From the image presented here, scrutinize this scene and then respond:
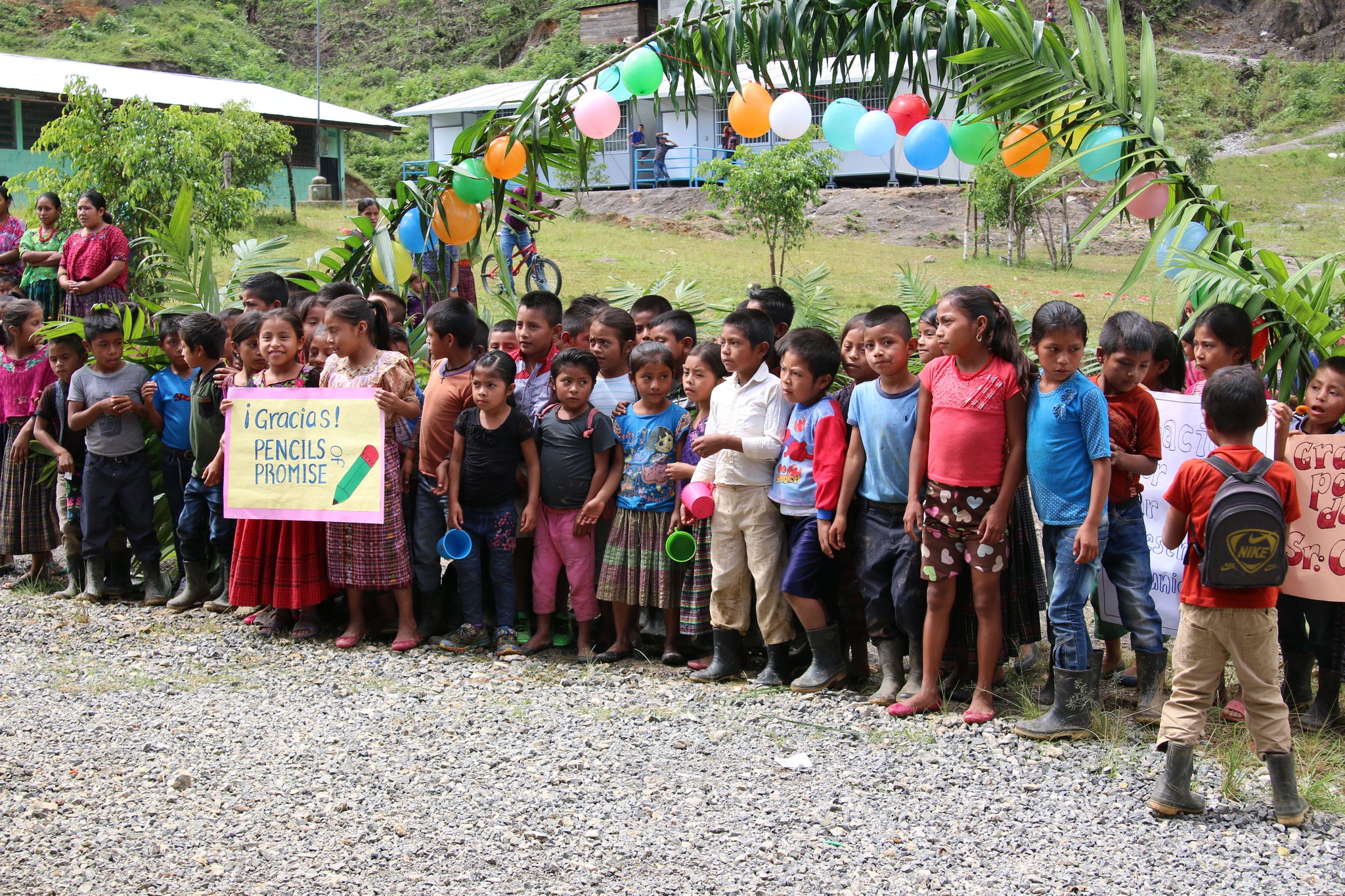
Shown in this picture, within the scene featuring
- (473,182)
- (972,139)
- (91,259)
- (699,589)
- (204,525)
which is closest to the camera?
(699,589)

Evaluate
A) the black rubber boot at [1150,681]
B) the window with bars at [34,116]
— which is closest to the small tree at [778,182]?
the black rubber boot at [1150,681]

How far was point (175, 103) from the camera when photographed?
22.6 m

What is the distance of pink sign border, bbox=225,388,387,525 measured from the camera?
5188 mm

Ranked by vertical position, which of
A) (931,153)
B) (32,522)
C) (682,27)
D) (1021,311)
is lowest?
(32,522)

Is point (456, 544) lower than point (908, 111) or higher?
lower

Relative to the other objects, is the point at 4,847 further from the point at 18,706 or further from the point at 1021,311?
the point at 1021,311

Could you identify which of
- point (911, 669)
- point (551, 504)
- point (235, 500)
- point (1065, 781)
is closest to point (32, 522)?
point (235, 500)

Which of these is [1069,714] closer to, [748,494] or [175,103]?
[748,494]

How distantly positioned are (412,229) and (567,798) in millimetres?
4087

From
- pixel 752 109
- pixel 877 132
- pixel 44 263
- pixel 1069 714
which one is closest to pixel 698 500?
pixel 1069 714

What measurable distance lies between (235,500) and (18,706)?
4.35 ft

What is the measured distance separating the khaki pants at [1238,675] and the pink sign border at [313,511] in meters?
3.37

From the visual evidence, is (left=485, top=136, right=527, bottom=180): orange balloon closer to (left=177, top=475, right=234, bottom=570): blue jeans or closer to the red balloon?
(left=177, top=475, right=234, bottom=570): blue jeans

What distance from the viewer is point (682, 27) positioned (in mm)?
6125
